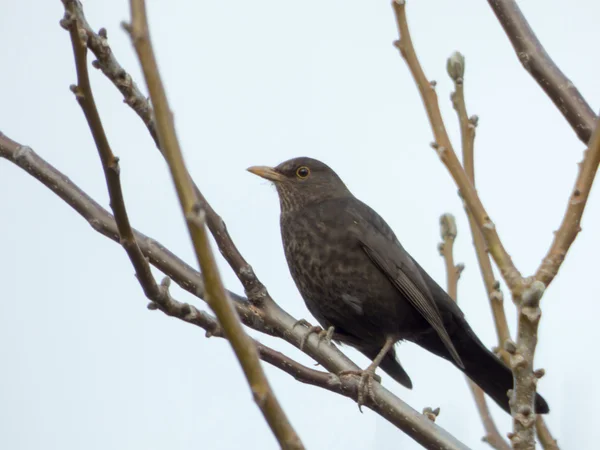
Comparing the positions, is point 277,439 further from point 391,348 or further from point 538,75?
point 391,348

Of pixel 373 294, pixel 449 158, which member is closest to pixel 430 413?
pixel 449 158

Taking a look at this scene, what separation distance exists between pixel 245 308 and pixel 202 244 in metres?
2.17

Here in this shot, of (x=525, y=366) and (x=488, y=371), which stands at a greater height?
(x=488, y=371)

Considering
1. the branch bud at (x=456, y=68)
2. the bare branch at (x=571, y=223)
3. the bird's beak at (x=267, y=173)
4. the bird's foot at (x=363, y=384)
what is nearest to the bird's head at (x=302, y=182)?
the bird's beak at (x=267, y=173)

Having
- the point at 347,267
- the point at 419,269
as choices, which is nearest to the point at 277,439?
the point at 347,267

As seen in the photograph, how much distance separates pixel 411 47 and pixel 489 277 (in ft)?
2.78

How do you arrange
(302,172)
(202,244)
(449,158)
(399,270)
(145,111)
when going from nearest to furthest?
(202,244), (449,158), (145,111), (399,270), (302,172)

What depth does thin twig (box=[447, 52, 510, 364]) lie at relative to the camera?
2.92 m

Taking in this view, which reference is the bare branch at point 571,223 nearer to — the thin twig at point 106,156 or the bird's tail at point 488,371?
the thin twig at point 106,156

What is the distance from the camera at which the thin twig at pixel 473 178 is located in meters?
2.92

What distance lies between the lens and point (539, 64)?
3.31m

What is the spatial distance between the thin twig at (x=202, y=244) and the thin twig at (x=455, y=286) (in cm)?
188

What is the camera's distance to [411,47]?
9.53 ft

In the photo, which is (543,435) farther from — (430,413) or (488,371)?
(488,371)
